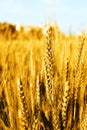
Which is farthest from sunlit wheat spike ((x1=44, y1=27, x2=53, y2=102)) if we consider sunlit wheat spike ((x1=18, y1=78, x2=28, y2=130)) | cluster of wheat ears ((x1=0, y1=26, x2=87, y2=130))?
sunlit wheat spike ((x1=18, y1=78, x2=28, y2=130))

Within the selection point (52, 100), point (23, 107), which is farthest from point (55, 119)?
point (23, 107)

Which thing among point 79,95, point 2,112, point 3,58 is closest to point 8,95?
point 2,112

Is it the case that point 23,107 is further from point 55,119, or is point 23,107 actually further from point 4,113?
point 4,113

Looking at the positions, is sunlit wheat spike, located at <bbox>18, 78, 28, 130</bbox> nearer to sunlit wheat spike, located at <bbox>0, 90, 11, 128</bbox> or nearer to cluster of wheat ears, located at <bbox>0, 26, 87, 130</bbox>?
cluster of wheat ears, located at <bbox>0, 26, 87, 130</bbox>

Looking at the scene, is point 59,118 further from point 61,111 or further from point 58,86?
point 58,86

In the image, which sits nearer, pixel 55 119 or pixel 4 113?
pixel 55 119

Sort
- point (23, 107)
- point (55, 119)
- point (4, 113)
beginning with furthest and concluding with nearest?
point (4, 113) → point (55, 119) → point (23, 107)

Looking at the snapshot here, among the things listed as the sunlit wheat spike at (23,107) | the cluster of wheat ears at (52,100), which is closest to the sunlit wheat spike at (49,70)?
the cluster of wheat ears at (52,100)

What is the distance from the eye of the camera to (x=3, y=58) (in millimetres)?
2205

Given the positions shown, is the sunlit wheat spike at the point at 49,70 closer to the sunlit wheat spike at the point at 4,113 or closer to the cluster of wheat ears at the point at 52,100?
the cluster of wheat ears at the point at 52,100

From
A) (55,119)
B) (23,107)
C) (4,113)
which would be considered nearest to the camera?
(23,107)

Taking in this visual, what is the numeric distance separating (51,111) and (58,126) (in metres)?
0.08

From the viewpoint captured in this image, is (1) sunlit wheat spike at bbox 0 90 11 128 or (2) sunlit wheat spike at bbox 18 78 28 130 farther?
(1) sunlit wheat spike at bbox 0 90 11 128

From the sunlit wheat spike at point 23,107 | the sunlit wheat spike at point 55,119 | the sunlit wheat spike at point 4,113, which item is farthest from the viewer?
the sunlit wheat spike at point 4,113
